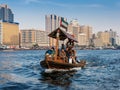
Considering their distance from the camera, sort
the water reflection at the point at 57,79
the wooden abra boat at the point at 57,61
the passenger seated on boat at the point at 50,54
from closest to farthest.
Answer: the water reflection at the point at 57,79 → the wooden abra boat at the point at 57,61 → the passenger seated on boat at the point at 50,54

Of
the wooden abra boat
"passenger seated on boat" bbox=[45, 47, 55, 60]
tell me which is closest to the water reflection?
the wooden abra boat

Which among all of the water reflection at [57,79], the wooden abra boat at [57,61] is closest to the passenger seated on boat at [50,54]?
the wooden abra boat at [57,61]

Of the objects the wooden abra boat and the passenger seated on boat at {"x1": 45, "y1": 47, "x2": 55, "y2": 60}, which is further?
the passenger seated on boat at {"x1": 45, "y1": 47, "x2": 55, "y2": 60}

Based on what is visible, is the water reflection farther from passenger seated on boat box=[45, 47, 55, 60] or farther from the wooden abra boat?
passenger seated on boat box=[45, 47, 55, 60]

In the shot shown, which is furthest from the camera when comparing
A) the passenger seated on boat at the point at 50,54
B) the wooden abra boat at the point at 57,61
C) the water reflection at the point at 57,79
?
the passenger seated on boat at the point at 50,54

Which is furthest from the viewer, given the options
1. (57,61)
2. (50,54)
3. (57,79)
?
(50,54)

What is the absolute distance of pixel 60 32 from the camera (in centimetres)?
3919

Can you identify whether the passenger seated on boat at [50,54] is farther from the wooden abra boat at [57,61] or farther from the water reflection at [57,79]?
the water reflection at [57,79]

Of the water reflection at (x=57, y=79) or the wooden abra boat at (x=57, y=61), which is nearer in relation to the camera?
the water reflection at (x=57, y=79)

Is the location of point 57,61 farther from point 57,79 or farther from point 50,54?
point 57,79

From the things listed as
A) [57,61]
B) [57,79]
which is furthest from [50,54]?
[57,79]

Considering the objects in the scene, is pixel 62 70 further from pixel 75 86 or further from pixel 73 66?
pixel 75 86

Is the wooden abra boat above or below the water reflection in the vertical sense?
above

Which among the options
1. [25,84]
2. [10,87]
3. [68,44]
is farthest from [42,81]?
[68,44]
